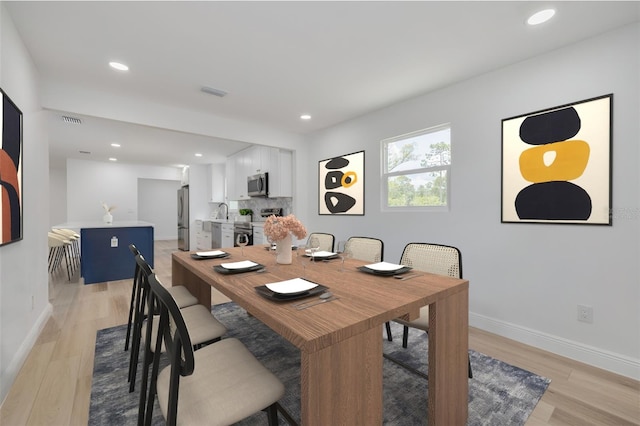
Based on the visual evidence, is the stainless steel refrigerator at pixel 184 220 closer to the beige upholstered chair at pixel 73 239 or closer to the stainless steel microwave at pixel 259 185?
the beige upholstered chair at pixel 73 239

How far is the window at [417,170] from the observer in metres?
3.07

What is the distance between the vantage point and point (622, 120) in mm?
1967

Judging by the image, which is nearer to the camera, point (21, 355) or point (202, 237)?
point (21, 355)

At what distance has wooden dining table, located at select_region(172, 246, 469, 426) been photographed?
2.92 ft

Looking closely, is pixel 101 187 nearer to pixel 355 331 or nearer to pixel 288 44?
pixel 288 44

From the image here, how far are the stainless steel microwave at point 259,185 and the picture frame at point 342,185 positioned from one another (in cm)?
117

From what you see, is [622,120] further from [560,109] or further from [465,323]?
[465,323]

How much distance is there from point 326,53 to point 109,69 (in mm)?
2014

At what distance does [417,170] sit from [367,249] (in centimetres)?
136

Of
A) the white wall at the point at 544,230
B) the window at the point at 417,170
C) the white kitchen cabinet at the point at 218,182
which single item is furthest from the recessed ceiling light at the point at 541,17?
the white kitchen cabinet at the point at 218,182

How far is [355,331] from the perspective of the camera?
96 cm

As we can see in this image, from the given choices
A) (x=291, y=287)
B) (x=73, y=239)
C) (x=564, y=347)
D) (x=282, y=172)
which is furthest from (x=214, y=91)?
(x=73, y=239)

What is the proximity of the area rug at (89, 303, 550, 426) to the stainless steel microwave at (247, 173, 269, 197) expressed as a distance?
318 cm

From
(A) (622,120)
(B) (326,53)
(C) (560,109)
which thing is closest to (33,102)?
(B) (326,53)
